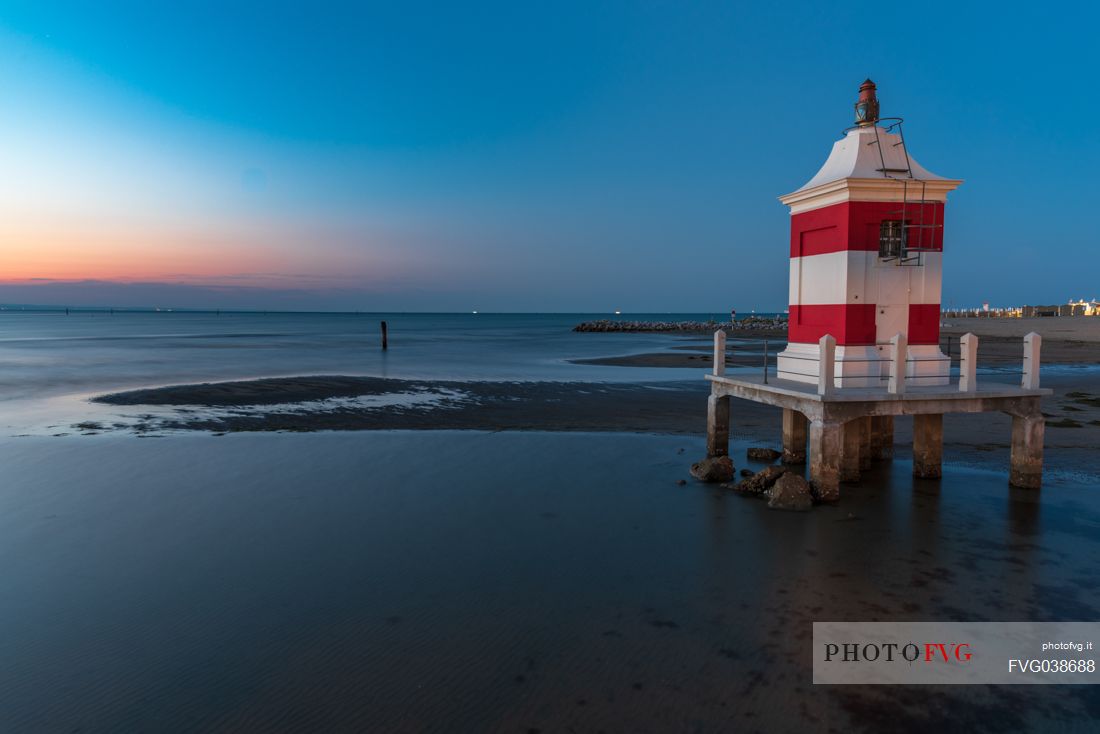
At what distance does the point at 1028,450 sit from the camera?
11.0m

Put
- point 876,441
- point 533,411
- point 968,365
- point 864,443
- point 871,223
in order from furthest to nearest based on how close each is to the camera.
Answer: point 533,411, point 876,441, point 864,443, point 871,223, point 968,365

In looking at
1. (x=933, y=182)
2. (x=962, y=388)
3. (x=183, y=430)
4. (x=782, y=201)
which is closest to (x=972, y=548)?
(x=962, y=388)

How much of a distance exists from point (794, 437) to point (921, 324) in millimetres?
3184

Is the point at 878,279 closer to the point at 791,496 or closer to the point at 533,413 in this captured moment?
the point at 791,496

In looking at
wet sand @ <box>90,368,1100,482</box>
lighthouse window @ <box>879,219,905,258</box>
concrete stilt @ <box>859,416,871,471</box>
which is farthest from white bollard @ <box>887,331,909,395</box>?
wet sand @ <box>90,368,1100,482</box>

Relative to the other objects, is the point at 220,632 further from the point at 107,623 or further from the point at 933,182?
the point at 933,182

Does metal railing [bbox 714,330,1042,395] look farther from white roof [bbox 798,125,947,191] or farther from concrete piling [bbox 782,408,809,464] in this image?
white roof [bbox 798,125,947,191]

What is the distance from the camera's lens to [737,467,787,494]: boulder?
11008 mm

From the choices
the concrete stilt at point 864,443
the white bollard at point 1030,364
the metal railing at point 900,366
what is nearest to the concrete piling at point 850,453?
the concrete stilt at point 864,443

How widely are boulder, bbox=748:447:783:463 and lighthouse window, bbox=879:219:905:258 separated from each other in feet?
15.2

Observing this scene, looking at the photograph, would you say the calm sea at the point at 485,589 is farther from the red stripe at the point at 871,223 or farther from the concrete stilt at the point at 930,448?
the red stripe at the point at 871,223

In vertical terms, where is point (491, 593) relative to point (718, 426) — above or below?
below

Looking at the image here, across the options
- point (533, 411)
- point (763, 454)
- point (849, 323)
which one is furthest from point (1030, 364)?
point (533, 411)

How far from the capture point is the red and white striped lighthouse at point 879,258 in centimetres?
1093
